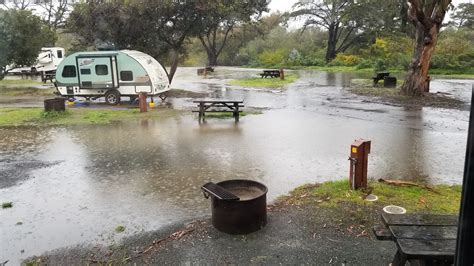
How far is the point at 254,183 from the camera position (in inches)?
224

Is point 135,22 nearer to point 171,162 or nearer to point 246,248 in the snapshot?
point 171,162

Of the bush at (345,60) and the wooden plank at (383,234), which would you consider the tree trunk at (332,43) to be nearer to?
the bush at (345,60)

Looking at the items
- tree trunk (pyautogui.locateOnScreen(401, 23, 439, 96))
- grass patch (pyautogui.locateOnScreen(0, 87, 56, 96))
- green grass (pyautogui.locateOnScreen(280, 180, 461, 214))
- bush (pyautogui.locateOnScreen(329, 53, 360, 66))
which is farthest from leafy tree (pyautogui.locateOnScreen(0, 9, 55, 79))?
bush (pyautogui.locateOnScreen(329, 53, 360, 66))

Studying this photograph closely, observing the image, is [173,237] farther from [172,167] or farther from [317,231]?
[172,167]

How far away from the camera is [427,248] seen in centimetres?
320

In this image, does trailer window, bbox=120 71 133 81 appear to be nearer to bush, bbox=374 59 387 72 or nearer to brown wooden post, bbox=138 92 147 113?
brown wooden post, bbox=138 92 147 113

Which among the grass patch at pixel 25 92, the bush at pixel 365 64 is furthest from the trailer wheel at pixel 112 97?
the bush at pixel 365 64

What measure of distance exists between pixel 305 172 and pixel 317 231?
9.34ft

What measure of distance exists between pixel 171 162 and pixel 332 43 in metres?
48.2

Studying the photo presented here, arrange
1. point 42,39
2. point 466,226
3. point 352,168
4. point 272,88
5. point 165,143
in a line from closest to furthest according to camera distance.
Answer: point 466,226, point 352,168, point 165,143, point 272,88, point 42,39

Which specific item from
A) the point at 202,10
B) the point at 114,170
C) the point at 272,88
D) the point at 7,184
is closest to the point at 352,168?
the point at 114,170

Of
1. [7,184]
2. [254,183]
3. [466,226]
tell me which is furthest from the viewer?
[7,184]

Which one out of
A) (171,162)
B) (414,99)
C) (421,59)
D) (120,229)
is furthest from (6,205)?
(421,59)

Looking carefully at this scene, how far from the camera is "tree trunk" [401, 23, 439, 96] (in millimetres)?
17875
